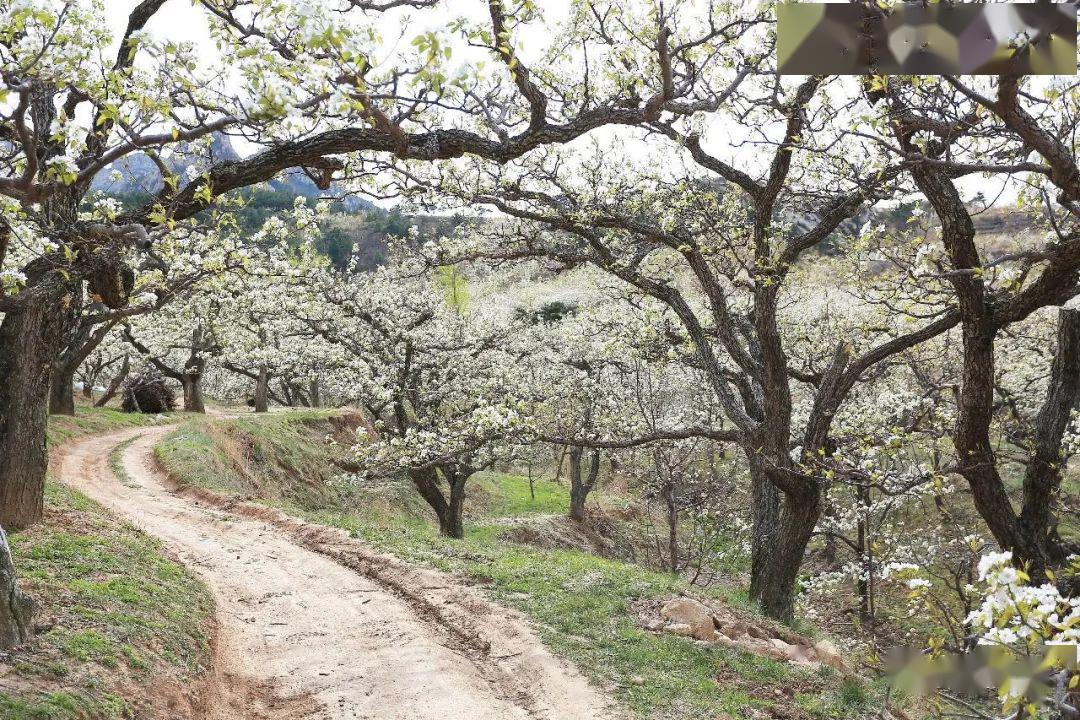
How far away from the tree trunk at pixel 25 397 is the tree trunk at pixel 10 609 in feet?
14.4

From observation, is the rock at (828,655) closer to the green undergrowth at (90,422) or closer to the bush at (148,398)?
the green undergrowth at (90,422)

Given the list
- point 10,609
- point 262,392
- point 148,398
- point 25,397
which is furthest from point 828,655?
point 148,398

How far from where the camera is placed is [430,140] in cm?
729

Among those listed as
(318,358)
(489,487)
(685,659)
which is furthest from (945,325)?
(489,487)

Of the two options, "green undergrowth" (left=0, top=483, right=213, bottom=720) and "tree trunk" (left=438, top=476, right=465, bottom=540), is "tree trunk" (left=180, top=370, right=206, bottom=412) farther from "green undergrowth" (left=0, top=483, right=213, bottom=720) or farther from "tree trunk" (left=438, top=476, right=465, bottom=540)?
"green undergrowth" (left=0, top=483, right=213, bottom=720)

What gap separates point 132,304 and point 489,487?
22.7m

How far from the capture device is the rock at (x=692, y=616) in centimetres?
934

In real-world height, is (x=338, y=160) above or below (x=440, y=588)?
above

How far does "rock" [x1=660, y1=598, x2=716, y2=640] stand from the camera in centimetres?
934

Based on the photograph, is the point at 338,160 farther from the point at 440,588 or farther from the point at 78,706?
the point at 440,588

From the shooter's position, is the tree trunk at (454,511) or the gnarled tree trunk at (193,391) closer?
the tree trunk at (454,511)

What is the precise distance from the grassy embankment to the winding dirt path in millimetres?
544

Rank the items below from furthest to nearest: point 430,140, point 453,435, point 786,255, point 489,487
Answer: point 489,487 < point 453,435 < point 786,255 < point 430,140

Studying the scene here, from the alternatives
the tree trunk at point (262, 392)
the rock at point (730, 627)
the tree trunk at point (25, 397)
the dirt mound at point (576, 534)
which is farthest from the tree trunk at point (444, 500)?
the tree trunk at point (262, 392)
